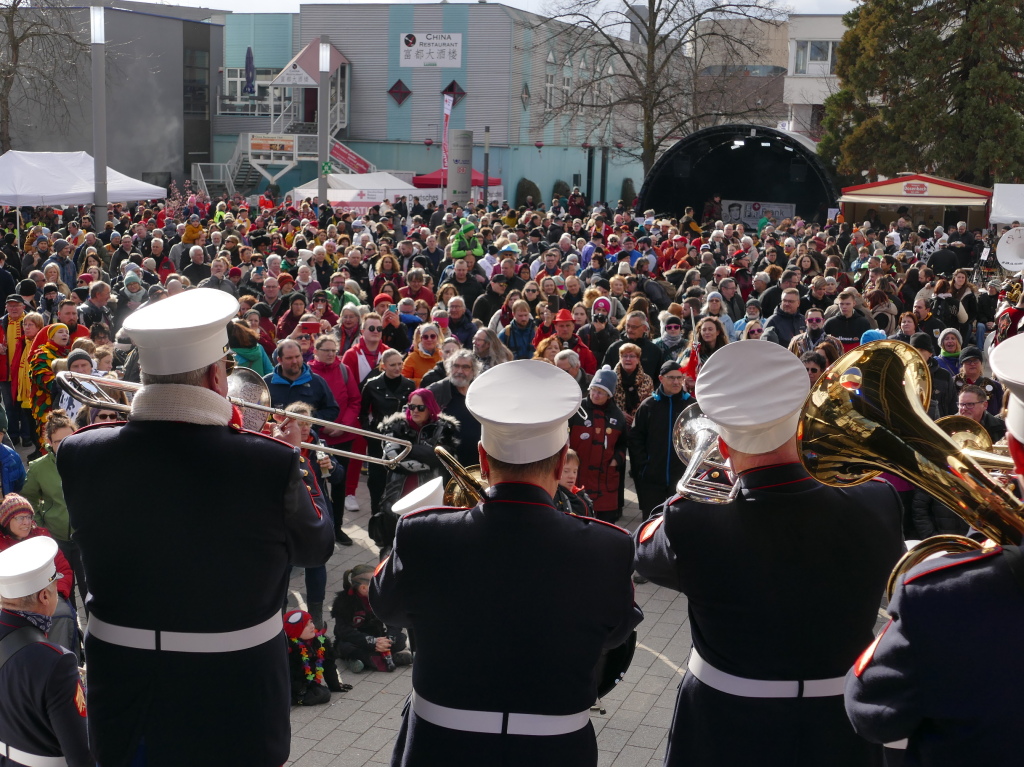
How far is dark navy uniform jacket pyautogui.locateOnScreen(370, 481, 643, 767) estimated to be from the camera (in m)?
2.64

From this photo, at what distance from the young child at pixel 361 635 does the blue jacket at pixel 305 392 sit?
187 cm

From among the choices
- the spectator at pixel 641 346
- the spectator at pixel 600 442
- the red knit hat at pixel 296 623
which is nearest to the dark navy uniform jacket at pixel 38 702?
the red knit hat at pixel 296 623

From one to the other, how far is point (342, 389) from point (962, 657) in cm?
717

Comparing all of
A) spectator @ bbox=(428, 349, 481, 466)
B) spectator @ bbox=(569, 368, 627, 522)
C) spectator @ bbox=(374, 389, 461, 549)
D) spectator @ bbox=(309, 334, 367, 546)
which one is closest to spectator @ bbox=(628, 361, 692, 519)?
spectator @ bbox=(569, 368, 627, 522)

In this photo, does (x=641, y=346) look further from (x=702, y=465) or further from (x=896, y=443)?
(x=896, y=443)

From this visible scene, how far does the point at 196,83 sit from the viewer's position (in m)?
44.1

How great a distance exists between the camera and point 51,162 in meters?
19.8

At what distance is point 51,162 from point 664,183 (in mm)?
16638

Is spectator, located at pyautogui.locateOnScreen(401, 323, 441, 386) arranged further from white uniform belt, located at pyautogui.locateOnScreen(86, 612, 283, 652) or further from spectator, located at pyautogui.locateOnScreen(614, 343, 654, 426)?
white uniform belt, located at pyautogui.locateOnScreen(86, 612, 283, 652)

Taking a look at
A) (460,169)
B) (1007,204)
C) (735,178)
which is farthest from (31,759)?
(735,178)

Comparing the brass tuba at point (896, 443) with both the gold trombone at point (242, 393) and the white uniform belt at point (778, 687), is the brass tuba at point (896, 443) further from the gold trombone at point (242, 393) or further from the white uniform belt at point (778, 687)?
the gold trombone at point (242, 393)

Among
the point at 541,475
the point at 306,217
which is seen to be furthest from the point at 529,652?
the point at 306,217

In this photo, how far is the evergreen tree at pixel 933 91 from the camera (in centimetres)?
3203

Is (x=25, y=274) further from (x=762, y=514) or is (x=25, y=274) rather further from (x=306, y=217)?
(x=762, y=514)
